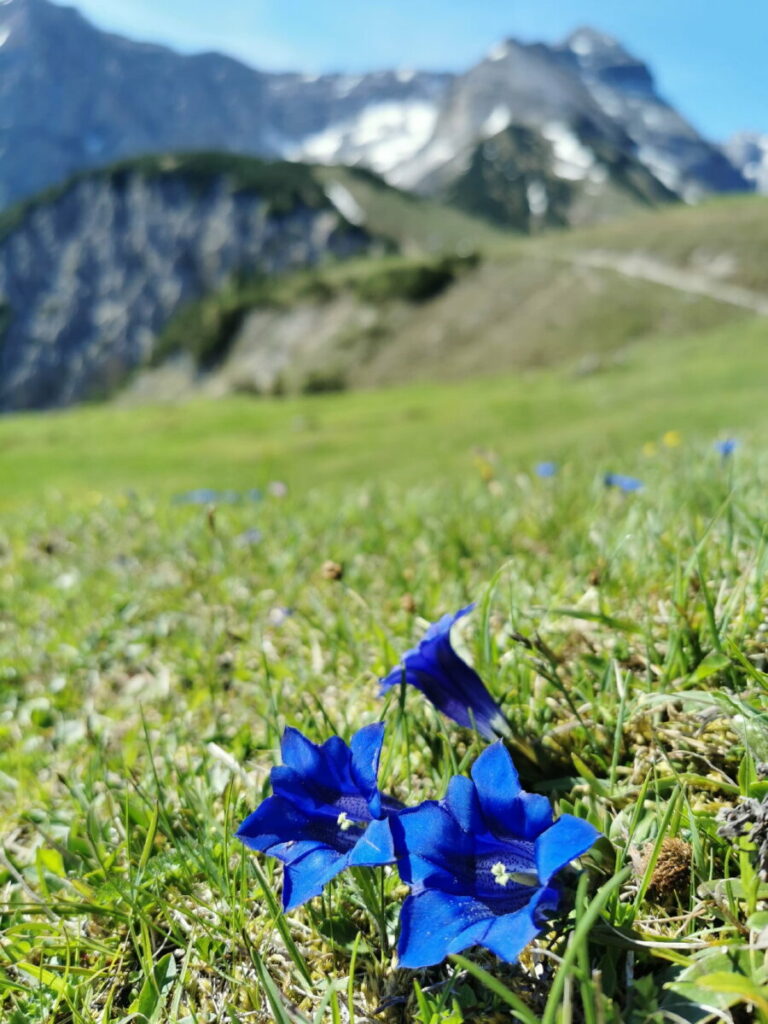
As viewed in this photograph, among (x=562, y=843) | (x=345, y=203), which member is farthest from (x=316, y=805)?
(x=345, y=203)

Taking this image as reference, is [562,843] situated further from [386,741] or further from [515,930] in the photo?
[386,741]

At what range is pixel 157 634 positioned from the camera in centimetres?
352

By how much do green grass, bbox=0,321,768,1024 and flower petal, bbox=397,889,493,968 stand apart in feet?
0.30

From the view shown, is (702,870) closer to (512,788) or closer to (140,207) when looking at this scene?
(512,788)

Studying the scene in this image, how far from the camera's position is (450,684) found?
1.71 metres

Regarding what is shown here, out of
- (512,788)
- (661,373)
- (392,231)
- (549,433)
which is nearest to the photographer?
(512,788)

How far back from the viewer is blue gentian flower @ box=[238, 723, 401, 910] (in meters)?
1.35

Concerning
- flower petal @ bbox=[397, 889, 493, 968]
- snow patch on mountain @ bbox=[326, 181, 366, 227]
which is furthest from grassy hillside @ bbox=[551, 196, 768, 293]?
flower petal @ bbox=[397, 889, 493, 968]

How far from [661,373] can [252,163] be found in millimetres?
129285

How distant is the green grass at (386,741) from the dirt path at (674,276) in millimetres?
66139

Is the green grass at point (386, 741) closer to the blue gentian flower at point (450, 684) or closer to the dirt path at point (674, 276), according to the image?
the blue gentian flower at point (450, 684)

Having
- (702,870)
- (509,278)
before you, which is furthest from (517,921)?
(509,278)

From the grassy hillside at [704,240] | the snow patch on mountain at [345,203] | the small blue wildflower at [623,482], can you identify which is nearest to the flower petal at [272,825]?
the small blue wildflower at [623,482]

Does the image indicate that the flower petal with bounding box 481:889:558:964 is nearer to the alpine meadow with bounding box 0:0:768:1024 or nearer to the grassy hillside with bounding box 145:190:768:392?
the alpine meadow with bounding box 0:0:768:1024
